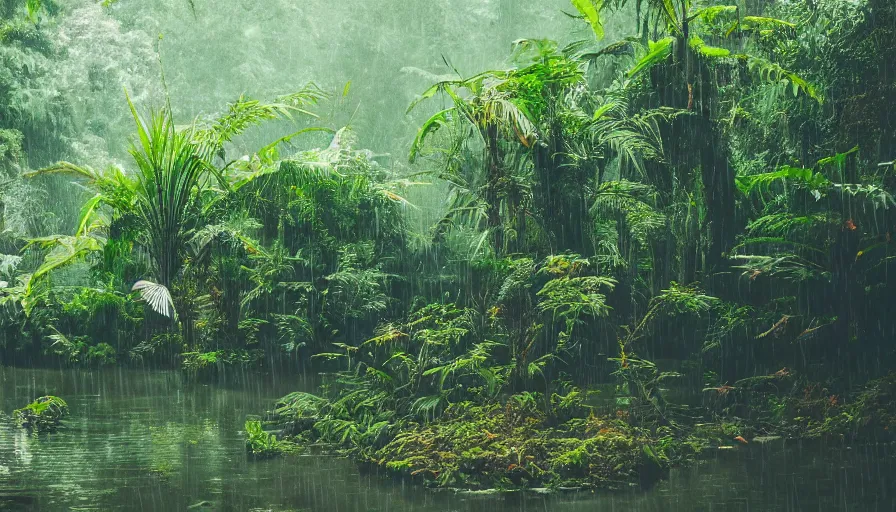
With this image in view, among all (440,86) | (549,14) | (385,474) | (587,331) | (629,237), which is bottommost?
(385,474)

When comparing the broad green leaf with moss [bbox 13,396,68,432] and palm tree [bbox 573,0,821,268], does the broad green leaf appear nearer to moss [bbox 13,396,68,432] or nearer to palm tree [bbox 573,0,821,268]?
palm tree [bbox 573,0,821,268]

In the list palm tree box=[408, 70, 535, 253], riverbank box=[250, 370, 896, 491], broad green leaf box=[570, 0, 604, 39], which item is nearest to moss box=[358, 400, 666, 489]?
riverbank box=[250, 370, 896, 491]

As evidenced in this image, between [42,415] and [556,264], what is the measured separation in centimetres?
430

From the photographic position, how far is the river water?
507cm

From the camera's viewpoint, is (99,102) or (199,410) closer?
(199,410)

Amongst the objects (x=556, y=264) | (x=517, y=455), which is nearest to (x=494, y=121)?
(x=556, y=264)

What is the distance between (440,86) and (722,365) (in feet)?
11.8

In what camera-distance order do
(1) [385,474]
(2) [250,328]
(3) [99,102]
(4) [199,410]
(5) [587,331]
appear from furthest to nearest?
(3) [99,102] → (2) [250,328] → (5) [587,331] → (4) [199,410] → (1) [385,474]

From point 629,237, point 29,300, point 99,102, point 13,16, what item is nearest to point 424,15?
point 99,102

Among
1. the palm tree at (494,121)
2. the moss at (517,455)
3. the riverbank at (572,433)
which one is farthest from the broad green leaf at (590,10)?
the moss at (517,455)

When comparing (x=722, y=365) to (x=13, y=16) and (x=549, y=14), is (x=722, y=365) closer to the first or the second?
(x=13, y=16)

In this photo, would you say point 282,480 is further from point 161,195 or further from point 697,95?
point 161,195

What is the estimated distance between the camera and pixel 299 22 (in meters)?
31.5

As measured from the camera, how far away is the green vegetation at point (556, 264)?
21.7ft
